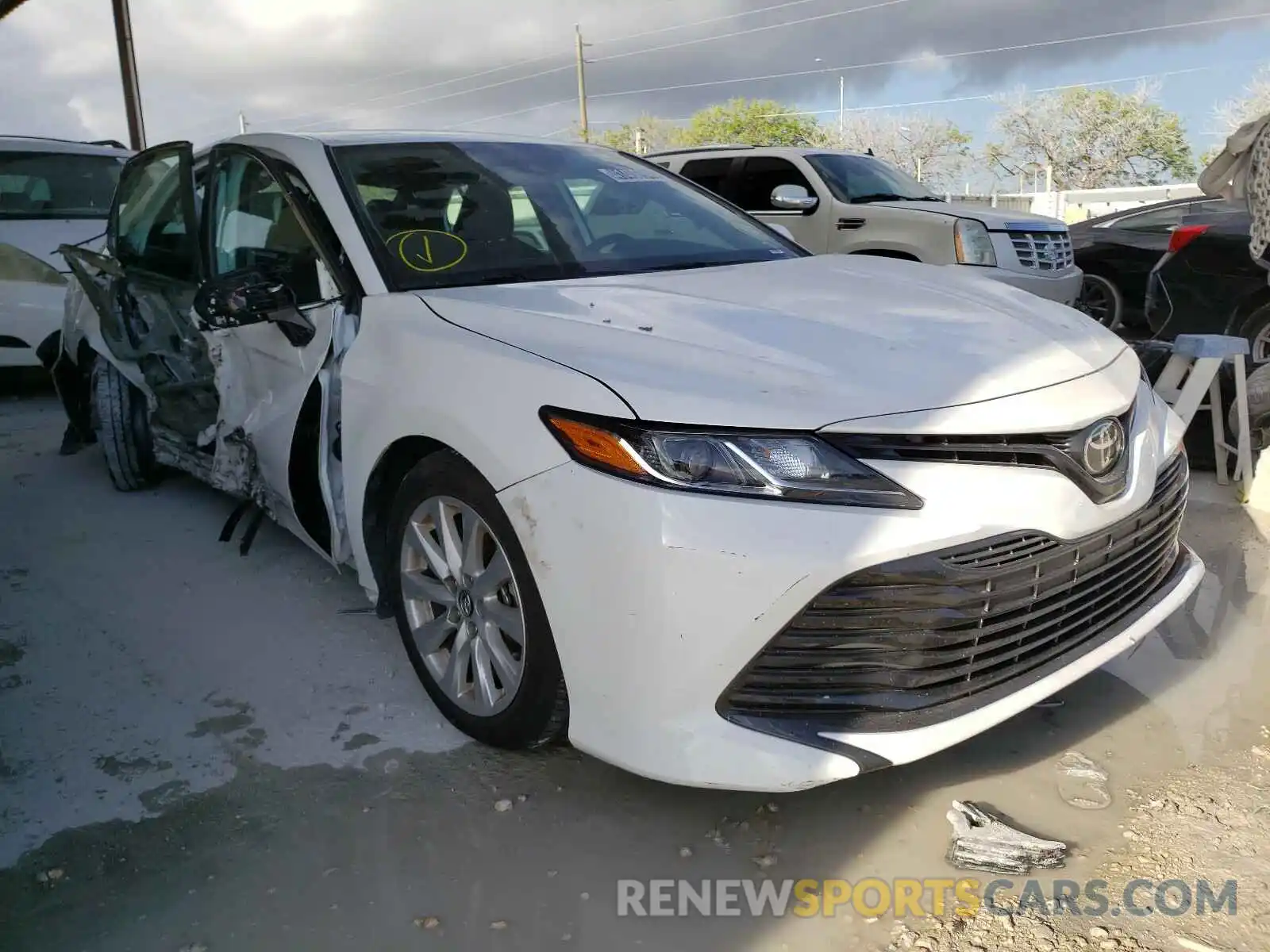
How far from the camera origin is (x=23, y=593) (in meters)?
3.92

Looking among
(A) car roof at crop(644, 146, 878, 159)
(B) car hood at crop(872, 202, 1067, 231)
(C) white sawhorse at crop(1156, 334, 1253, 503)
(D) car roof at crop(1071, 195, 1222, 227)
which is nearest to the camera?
(C) white sawhorse at crop(1156, 334, 1253, 503)

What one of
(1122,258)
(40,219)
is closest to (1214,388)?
(1122,258)

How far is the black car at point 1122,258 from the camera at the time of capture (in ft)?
27.7

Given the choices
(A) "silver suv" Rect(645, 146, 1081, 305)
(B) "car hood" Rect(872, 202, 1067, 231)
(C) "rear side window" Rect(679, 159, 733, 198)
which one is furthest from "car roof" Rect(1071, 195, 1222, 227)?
(C) "rear side window" Rect(679, 159, 733, 198)

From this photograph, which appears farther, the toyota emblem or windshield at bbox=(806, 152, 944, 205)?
windshield at bbox=(806, 152, 944, 205)

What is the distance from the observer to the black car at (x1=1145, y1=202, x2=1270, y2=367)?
6.32 m

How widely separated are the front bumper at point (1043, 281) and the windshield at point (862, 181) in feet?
4.14

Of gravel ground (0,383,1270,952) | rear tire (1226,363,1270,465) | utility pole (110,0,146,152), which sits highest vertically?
utility pole (110,0,146,152)

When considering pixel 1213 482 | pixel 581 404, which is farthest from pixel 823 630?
pixel 1213 482

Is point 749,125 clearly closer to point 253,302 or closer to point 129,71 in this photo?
point 129,71

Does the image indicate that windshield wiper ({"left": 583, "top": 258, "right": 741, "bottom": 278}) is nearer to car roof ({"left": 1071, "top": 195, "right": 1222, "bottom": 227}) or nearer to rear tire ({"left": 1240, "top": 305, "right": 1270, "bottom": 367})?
rear tire ({"left": 1240, "top": 305, "right": 1270, "bottom": 367})

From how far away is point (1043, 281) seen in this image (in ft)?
25.6

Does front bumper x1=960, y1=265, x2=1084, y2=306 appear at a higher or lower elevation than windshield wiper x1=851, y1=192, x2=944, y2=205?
lower

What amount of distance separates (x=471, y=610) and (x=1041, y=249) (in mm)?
6758
